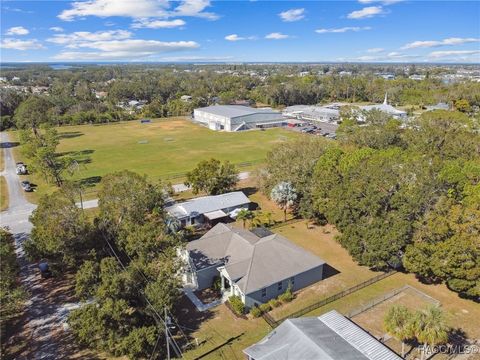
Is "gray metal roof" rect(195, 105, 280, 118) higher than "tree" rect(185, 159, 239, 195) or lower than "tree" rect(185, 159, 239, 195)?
higher

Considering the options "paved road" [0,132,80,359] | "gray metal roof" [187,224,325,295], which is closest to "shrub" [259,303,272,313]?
"gray metal roof" [187,224,325,295]

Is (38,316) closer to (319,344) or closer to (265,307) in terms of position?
(265,307)

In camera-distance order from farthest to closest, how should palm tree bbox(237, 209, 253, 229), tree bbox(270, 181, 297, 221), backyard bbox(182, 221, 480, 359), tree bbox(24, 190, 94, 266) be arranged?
tree bbox(270, 181, 297, 221)
palm tree bbox(237, 209, 253, 229)
tree bbox(24, 190, 94, 266)
backyard bbox(182, 221, 480, 359)

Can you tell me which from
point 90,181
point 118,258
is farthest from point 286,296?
point 90,181

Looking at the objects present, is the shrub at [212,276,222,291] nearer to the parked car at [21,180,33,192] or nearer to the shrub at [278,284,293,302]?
the shrub at [278,284,293,302]

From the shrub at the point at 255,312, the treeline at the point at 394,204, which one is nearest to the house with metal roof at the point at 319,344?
the shrub at the point at 255,312

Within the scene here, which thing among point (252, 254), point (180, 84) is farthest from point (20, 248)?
point (180, 84)

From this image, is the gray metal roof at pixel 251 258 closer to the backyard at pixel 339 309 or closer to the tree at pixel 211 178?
the backyard at pixel 339 309

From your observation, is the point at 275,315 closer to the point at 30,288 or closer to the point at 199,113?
the point at 30,288
